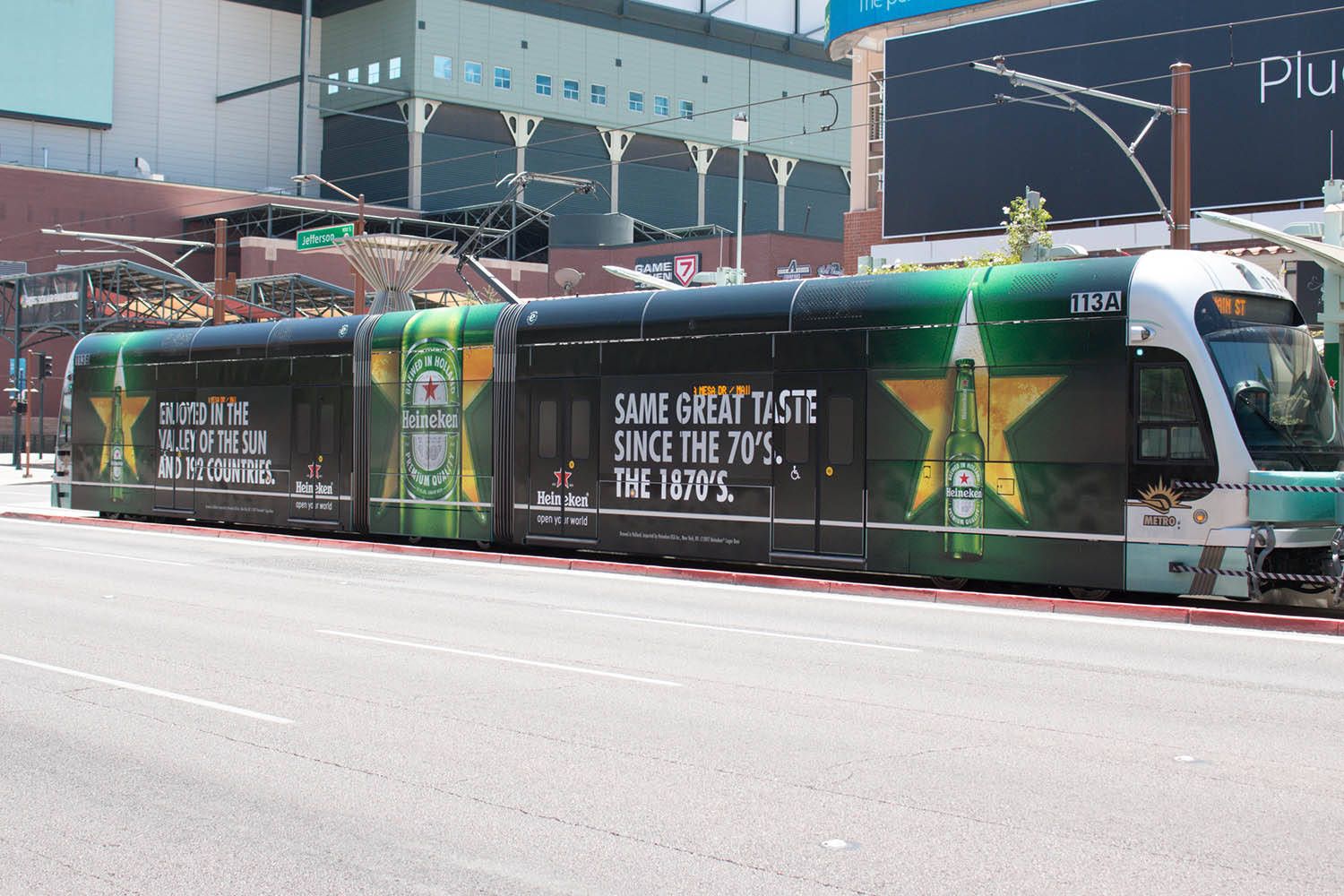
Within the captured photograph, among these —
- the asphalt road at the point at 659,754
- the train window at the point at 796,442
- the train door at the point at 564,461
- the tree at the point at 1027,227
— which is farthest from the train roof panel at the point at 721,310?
the tree at the point at 1027,227

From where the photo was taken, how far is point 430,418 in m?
21.5

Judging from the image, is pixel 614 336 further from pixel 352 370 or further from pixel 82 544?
pixel 82 544

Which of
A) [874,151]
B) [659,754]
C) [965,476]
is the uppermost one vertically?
[874,151]

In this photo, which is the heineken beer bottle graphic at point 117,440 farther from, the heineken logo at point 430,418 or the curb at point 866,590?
the heineken logo at point 430,418

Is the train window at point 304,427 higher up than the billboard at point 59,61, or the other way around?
the billboard at point 59,61

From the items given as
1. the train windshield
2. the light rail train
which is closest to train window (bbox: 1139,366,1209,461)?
the light rail train

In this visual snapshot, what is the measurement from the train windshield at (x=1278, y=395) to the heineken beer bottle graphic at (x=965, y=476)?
260 cm

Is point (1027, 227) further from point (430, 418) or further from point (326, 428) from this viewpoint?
point (326, 428)

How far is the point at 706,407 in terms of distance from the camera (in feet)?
58.5

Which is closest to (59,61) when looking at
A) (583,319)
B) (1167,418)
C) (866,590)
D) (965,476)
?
(583,319)

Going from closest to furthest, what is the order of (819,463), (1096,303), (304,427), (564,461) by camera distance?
(1096,303) → (819,463) → (564,461) → (304,427)

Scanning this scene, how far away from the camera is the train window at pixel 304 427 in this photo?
76.5 ft

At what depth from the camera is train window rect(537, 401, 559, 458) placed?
1969 cm

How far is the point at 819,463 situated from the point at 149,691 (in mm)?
9041
